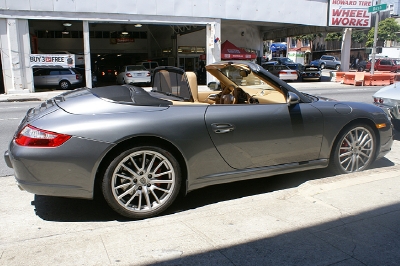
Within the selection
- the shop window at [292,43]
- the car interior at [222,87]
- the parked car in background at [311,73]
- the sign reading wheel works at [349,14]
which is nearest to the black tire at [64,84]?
the parked car in background at [311,73]

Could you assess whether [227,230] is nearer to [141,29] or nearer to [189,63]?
[189,63]

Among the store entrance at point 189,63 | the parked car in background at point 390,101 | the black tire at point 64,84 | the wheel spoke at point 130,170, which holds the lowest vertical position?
the black tire at point 64,84

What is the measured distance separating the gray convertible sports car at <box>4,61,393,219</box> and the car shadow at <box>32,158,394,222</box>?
0.35 metres

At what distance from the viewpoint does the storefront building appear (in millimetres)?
19547

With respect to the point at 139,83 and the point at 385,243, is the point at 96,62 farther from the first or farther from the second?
the point at 385,243

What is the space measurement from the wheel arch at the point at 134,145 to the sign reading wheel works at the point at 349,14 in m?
26.8

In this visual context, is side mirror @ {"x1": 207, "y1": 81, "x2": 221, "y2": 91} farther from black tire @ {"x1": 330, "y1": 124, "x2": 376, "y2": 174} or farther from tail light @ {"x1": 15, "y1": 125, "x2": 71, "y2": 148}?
tail light @ {"x1": 15, "y1": 125, "x2": 71, "y2": 148}

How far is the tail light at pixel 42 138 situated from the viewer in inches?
125

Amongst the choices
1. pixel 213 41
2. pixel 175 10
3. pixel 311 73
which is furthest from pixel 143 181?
pixel 311 73

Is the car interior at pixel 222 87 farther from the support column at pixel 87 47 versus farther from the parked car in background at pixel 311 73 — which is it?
the parked car in background at pixel 311 73

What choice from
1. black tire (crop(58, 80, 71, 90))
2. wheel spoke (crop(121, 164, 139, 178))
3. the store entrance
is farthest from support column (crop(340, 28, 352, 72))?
wheel spoke (crop(121, 164, 139, 178))

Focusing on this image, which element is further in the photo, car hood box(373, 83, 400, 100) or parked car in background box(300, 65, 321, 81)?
parked car in background box(300, 65, 321, 81)

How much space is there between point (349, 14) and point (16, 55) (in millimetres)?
22967

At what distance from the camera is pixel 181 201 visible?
160 inches
